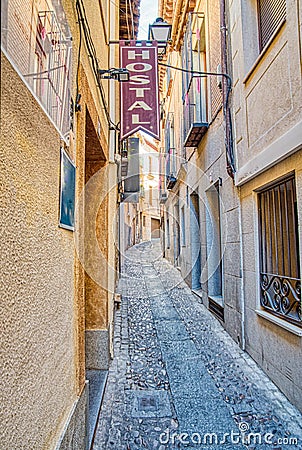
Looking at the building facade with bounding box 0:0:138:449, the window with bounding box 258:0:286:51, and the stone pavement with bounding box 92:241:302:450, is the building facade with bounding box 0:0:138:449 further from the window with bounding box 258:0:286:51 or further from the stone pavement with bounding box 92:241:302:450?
the window with bounding box 258:0:286:51

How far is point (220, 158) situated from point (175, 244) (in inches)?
341

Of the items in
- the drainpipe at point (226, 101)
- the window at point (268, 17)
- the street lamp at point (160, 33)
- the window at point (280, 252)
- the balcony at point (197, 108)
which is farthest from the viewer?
the balcony at point (197, 108)

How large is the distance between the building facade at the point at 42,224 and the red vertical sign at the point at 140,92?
249 cm

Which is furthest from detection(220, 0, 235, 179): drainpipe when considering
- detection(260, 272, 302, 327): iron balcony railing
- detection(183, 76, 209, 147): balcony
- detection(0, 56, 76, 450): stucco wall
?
detection(0, 56, 76, 450): stucco wall

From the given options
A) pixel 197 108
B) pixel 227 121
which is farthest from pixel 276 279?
pixel 197 108

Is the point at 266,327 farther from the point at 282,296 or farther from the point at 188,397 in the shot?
the point at 188,397

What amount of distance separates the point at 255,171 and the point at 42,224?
3.50 meters

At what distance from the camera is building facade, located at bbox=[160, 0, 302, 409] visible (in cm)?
364

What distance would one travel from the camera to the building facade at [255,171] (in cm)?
364

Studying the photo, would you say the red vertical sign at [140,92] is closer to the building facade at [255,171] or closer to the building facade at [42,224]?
the building facade at [255,171]

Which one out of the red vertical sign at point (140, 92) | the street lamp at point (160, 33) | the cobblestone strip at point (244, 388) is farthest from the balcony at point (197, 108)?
the cobblestone strip at point (244, 388)

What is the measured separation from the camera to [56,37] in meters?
1.84

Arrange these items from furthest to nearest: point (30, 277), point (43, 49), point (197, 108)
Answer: point (197, 108) < point (43, 49) < point (30, 277)

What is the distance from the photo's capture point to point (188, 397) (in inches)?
145
